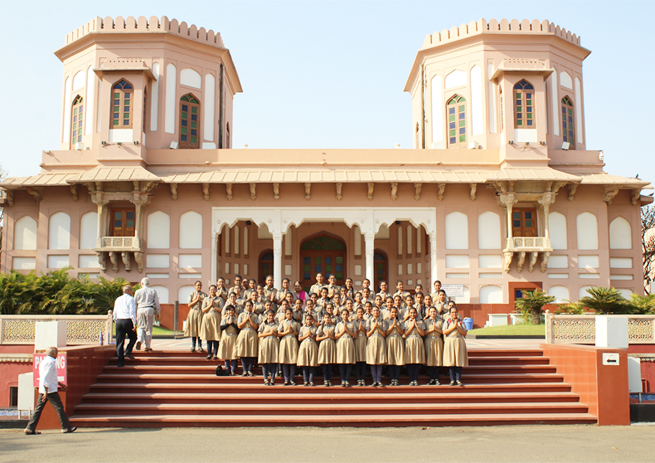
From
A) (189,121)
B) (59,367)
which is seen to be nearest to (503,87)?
(189,121)

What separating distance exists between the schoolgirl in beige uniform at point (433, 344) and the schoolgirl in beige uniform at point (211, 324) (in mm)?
4323

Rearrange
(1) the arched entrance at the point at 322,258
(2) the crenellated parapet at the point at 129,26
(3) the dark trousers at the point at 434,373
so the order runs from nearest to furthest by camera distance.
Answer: (3) the dark trousers at the point at 434,373 < (2) the crenellated parapet at the point at 129,26 < (1) the arched entrance at the point at 322,258

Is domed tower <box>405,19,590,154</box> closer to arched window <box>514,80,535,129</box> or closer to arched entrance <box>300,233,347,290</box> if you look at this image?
arched window <box>514,80,535,129</box>

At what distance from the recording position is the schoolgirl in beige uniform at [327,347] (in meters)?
11.9

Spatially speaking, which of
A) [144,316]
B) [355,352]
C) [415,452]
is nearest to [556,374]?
[355,352]

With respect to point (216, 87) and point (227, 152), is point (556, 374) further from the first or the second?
point (216, 87)

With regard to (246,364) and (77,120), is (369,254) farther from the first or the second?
(77,120)

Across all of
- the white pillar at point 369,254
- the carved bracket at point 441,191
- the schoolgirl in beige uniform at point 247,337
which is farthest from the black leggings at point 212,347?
the carved bracket at point 441,191

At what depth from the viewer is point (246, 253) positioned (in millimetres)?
26938

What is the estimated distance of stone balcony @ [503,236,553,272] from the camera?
22203 mm

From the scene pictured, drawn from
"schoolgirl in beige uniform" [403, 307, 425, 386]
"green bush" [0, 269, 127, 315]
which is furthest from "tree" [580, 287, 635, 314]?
"green bush" [0, 269, 127, 315]

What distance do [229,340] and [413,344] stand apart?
3617 millimetres

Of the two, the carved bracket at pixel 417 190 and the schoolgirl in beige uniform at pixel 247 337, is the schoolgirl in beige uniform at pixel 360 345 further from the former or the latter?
the carved bracket at pixel 417 190

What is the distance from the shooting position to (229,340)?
12.5m
